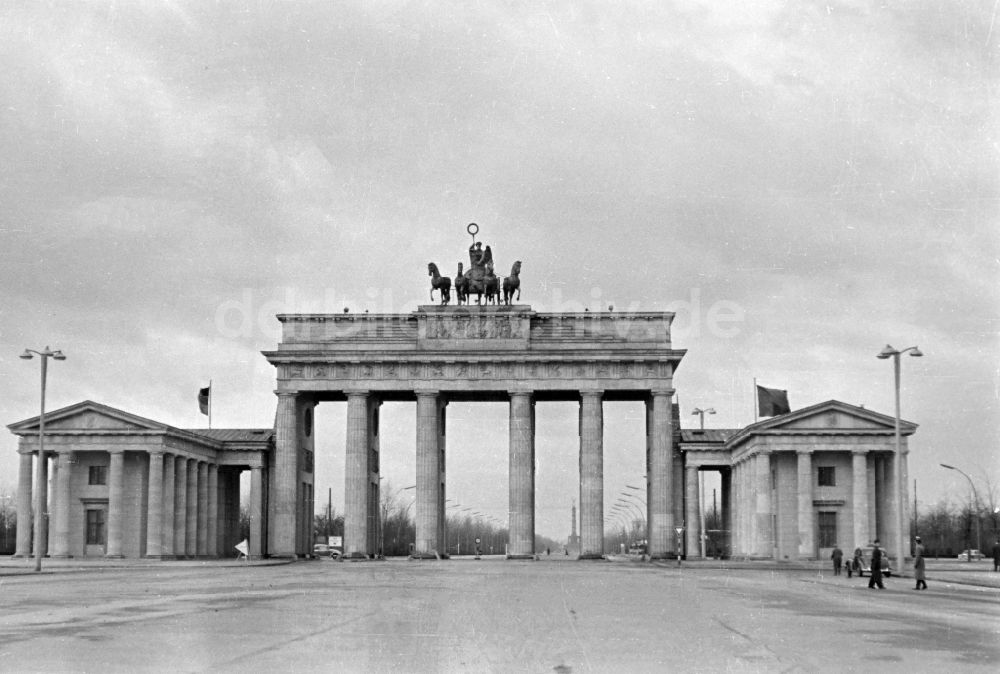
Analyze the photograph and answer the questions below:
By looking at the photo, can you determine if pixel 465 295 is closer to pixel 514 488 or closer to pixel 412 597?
pixel 514 488

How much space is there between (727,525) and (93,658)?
3882 inches

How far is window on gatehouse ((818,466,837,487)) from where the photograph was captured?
8581cm

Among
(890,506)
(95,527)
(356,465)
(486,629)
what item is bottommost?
(486,629)

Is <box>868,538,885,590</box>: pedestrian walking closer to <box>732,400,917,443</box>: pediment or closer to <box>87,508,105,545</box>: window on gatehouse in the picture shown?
<box>732,400,917,443</box>: pediment

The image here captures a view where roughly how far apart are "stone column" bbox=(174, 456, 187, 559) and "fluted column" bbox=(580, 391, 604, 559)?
2765 cm

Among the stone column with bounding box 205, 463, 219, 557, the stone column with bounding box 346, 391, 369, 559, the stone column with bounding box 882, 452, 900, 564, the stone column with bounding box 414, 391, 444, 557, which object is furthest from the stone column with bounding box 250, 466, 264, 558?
the stone column with bounding box 882, 452, 900, 564

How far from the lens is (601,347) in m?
94.0

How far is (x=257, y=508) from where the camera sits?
96.6m

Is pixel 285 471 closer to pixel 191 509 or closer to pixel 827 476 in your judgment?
pixel 191 509

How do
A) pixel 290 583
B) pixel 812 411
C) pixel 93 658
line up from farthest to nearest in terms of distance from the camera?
pixel 812 411
pixel 290 583
pixel 93 658

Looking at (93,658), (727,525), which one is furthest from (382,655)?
(727,525)

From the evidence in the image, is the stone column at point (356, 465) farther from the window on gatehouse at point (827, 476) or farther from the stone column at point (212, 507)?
the window on gatehouse at point (827, 476)

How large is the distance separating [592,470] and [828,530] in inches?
680

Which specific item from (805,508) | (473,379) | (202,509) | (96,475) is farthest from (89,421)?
(805,508)
